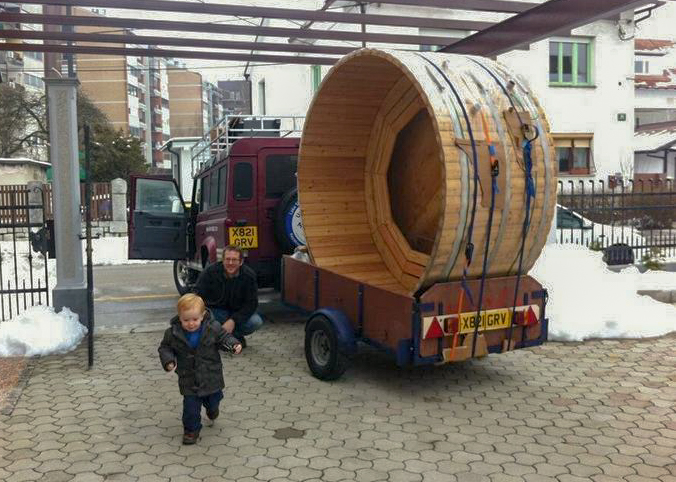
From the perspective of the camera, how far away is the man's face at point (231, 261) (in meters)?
6.69

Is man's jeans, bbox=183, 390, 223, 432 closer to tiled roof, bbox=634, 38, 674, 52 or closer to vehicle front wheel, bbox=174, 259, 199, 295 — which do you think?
vehicle front wheel, bbox=174, 259, 199, 295

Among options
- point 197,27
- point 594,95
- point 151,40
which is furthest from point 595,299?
point 594,95

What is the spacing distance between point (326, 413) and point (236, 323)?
1909 mm

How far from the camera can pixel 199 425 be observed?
467cm

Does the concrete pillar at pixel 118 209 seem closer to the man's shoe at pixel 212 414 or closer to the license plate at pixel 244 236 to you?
the license plate at pixel 244 236

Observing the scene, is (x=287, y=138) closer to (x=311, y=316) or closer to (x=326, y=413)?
(x=311, y=316)

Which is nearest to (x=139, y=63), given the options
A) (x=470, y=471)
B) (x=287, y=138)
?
(x=287, y=138)

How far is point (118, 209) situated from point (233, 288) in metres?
19.0

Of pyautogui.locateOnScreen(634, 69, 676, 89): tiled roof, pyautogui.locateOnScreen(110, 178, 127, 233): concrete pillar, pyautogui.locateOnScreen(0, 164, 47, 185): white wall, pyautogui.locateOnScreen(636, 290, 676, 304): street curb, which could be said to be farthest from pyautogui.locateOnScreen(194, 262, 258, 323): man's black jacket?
pyautogui.locateOnScreen(634, 69, 676, 89): tiled roof

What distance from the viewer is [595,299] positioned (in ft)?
27.5

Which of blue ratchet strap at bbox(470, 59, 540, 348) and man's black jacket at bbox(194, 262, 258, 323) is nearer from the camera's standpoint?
blue ratchet strap at bbox(470, 59, 540, 348)

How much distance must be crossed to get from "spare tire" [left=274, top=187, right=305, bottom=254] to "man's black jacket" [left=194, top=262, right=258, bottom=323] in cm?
160

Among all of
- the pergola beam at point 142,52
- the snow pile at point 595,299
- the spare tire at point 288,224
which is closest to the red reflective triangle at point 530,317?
the snow pile at point 595,299

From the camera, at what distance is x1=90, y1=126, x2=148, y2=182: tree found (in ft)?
123
